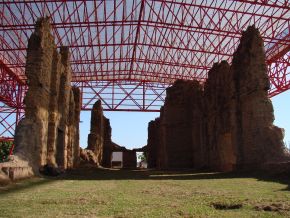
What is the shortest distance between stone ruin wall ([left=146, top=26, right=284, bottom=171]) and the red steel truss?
4572 mm

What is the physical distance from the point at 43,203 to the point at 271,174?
8.05 meters

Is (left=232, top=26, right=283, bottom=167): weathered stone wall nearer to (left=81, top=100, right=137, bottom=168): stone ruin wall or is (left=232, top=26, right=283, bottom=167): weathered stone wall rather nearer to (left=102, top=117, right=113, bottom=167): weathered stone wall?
(left=81, top=100, right=137, bottom=168): stone ruin wall

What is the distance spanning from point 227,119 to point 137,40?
39.5 ft

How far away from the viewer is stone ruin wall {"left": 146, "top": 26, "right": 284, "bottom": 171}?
1449 cm

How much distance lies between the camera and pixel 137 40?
27812mm

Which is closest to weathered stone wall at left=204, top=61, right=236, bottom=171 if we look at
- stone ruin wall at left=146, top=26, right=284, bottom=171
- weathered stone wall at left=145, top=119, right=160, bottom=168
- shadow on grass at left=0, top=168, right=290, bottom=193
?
stone ruin wall at left=146, top=26, right=284, bottom=171

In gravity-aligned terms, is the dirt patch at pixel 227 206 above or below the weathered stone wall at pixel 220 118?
Answer: below

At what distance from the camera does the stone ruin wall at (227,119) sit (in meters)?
14.5

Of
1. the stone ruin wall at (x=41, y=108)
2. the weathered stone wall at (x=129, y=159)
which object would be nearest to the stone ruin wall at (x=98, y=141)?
the weathered stone wall at (x=129, y=159)

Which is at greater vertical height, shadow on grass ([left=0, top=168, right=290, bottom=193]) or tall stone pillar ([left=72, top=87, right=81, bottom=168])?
tall stone pillar ([left=72, top=87, right=81, bottom=168])

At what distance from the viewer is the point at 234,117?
16.4 metres

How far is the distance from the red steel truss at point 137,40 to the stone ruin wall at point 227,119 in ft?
15.0

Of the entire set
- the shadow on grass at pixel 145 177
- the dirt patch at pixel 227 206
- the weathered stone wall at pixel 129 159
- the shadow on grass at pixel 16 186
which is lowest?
the dirt patch at pixel 227 206

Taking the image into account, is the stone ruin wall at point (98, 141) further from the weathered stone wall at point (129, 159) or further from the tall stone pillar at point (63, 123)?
the tall stone pillar at point (63, 123)
